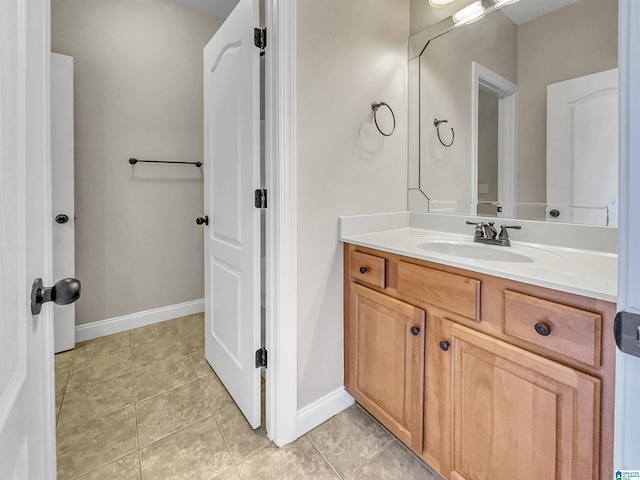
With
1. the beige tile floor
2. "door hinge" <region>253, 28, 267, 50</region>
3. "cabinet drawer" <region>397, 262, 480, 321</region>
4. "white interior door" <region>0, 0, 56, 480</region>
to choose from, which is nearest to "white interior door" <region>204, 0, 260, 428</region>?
"door hinge" <region>253, 28, 267, 50</region>

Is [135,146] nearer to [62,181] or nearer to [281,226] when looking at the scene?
[62,181]

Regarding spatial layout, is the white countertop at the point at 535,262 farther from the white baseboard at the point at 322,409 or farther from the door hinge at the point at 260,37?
the door hinge at the point at 260,37

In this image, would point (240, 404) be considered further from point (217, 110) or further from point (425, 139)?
point (425, 139)

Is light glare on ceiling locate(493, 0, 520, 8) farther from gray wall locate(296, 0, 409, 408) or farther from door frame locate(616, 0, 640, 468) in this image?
door frame locate(616, 0, 640, 468)

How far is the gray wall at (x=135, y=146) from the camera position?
2.22 m

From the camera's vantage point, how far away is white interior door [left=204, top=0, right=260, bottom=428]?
1345mm

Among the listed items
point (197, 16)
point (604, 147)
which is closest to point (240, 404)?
point (604, 147)

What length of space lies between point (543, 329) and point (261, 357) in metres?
1.07

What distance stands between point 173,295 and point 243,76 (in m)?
1.99

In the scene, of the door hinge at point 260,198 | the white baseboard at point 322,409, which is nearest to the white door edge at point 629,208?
the door hinge at point 260,198

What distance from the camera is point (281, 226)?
128 cm

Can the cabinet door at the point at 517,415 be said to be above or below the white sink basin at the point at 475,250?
below

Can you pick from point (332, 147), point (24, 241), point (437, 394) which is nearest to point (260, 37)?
point (332, 147)

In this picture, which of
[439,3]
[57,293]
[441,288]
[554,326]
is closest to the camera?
[57,293]
